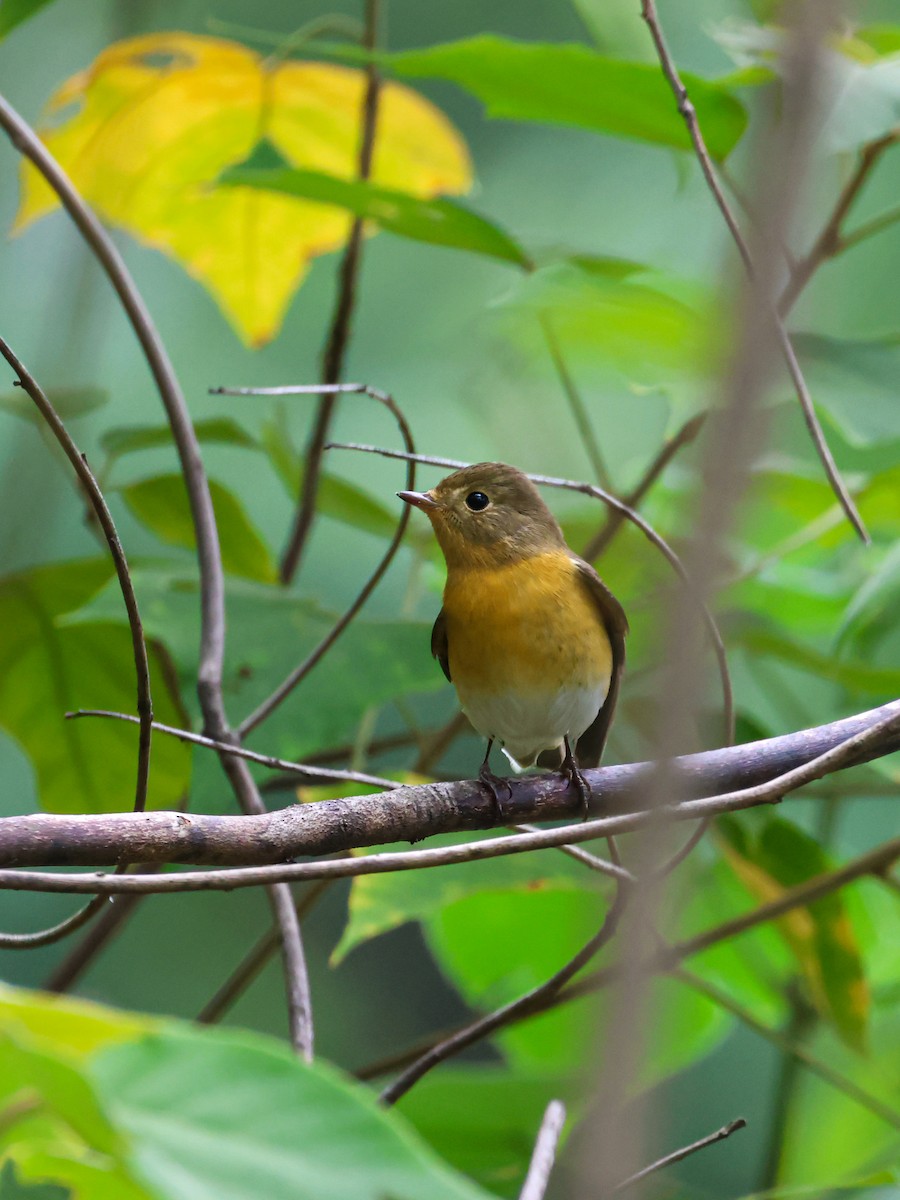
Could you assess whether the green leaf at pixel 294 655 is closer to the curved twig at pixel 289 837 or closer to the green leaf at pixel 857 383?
the curved twig at pixel 289 837

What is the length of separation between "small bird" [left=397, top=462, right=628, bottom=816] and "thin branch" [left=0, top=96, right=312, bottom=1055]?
59cm

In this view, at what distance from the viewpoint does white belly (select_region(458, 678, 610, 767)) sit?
97.6 inches

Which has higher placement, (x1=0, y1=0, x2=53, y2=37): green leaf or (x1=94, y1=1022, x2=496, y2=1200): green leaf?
(x1=0, y1=0, x2=53, y2=37): green leaf

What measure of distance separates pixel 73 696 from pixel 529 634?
842 millimetres

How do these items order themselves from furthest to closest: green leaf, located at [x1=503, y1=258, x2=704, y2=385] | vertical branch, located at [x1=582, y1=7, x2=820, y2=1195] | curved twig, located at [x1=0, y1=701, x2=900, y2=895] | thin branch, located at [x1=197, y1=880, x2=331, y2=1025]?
thin branch, located at [x1=197, y1=880, x2=331, y2=1025] → green leaf, located at [x1=503, y1=258, x2=704, y2=385] → curved twig, located at [x1=0, y1=701, x2=900, y2=895] → vertical branch, located at [x1=582, y1=7, x2=820, y2=1195]

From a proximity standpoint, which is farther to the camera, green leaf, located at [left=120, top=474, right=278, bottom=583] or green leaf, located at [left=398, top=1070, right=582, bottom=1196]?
green leaf, located at [left=120, top=474, right=278, bottom=583]

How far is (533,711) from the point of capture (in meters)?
2.51

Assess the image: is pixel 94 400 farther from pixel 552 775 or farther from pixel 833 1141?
pixel 833 1141

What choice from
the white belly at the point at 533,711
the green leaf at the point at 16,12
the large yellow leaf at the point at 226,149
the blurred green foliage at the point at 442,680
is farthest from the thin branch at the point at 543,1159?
the large yellow leaf at the point at 226,149

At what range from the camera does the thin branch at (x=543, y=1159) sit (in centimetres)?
104

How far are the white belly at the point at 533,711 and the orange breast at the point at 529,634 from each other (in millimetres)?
15

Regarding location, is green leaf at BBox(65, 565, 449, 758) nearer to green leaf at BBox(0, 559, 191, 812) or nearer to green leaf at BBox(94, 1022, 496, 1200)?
green leaf at BBox(0, 559, 191, 812)

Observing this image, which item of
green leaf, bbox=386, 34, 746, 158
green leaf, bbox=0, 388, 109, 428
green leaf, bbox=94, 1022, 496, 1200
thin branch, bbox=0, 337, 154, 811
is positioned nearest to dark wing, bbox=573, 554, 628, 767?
green leaf, bbox=386, 34, 746, 158

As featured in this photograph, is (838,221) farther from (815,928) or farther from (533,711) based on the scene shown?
(815,928)
